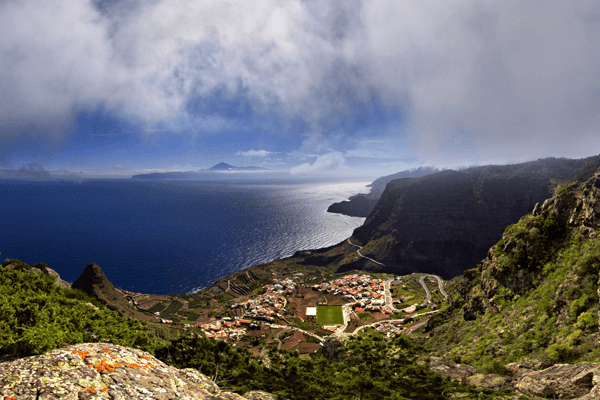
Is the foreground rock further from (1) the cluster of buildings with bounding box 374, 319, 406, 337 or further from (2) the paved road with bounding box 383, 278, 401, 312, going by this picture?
(2) the paved road with bounding box 383, 278, 401, 312

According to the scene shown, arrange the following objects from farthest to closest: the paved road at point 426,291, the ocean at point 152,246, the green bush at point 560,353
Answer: the ocean at point 152,246 → the paved road at point 426,291 → the green bush at point 560,353

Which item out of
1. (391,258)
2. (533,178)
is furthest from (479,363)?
(533,178)

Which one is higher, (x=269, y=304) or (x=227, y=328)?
(x=227, y=328)

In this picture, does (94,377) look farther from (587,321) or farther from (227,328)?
(227,328)

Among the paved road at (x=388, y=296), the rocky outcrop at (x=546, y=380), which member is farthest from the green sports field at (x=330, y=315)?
the rocky outcrop at (x=546, y=380)

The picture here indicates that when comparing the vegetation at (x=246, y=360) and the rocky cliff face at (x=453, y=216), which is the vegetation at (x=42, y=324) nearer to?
the vegetation at (x=246, y=360)

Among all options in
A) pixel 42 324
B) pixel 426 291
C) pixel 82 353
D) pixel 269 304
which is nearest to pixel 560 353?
pixel 82 353

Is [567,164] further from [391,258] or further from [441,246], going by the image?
[391,258]
